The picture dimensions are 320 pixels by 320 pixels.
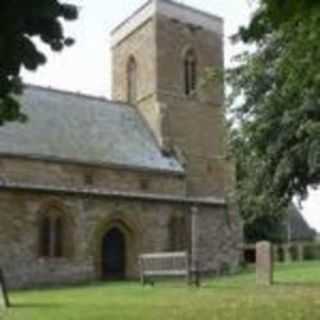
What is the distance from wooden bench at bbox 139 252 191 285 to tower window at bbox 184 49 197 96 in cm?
1666

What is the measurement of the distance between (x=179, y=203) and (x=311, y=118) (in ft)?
53.6

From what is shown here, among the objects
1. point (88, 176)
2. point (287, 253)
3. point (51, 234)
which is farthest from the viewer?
point (287, 253)

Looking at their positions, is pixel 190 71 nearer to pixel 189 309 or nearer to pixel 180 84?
pixel 180 84

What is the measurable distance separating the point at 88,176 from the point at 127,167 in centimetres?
225

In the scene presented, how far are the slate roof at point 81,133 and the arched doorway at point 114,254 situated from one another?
3.44 m

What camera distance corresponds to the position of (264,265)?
84.9 ft

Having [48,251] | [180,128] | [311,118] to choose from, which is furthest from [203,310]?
[180,128]

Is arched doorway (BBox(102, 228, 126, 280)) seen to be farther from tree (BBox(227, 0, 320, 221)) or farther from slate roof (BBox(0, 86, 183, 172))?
tree (BBox(227, 0, 320, 221))

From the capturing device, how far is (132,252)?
1485 inches

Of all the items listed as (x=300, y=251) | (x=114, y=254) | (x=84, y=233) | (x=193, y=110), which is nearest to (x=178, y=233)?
(x=114, y=254)

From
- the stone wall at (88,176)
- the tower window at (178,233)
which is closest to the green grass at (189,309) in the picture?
the stone wall at (88,176)

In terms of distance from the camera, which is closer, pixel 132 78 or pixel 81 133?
pixel 81 133

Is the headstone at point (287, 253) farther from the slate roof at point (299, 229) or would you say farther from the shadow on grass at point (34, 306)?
the shadow on grass at point (34, 306)

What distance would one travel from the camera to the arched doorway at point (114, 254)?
122 feet
